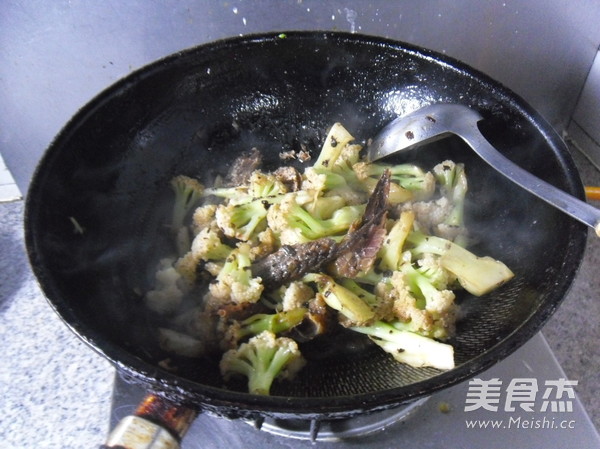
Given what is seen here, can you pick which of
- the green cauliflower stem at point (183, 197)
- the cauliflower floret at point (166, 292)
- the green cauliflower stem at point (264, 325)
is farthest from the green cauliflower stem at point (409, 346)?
the green cauliflower stem at point (183, 197)

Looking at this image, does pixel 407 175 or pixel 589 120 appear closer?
pixel 407 175

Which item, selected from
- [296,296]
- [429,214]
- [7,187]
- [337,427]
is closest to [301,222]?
[296,296]

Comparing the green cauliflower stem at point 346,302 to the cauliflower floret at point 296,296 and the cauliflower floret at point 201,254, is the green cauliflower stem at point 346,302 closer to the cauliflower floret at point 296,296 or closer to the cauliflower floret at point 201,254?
the cauliflower floret at point 296,296

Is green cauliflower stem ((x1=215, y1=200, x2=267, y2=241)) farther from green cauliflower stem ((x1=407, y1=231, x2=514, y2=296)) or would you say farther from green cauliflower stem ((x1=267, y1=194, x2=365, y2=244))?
green cauliflower stem ((x1=407, y1=231, x2=514, y2=296))

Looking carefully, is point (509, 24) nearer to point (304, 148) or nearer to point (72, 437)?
point (304, 148)

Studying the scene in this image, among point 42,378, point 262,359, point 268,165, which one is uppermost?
point 268,165

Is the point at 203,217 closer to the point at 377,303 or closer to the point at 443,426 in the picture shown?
the point at 377,303

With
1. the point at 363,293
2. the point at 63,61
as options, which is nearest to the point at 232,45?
the point at 63,61
